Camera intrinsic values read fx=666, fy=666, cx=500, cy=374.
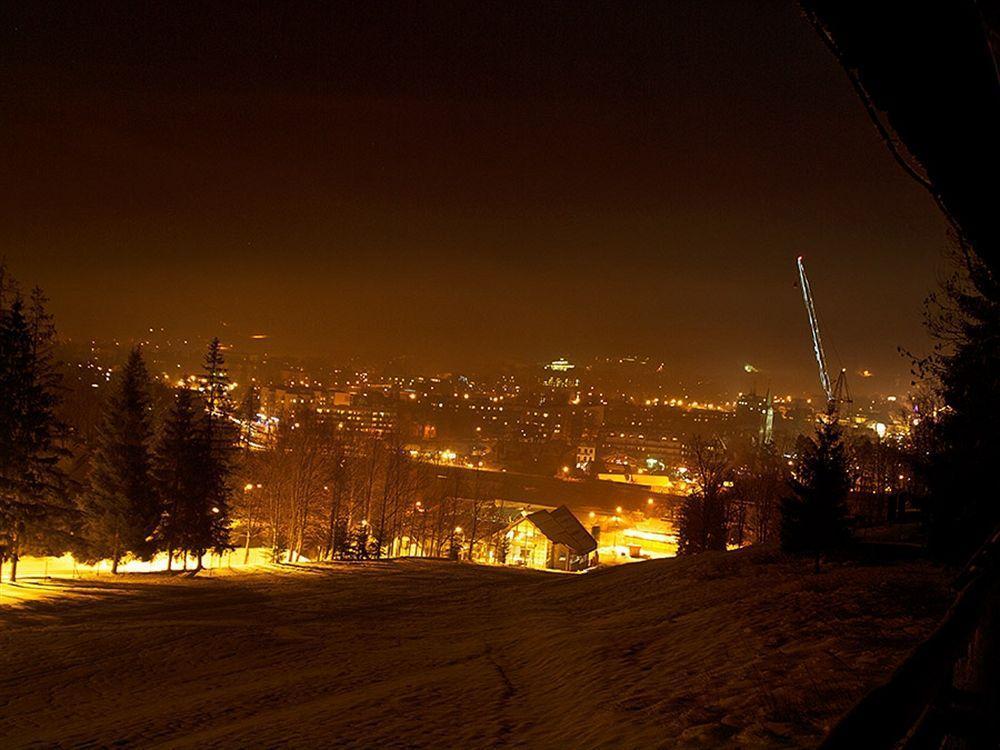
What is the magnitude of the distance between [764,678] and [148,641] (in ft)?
41.2

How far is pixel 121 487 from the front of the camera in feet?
89.7

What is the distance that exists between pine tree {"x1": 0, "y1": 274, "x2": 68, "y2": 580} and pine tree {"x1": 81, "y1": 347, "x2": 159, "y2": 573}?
3.16 meters

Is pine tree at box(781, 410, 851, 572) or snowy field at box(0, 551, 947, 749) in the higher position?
pine tree at box(781, 410, 851, 572)

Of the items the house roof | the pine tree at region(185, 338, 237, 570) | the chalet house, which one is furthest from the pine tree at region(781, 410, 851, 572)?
the pine tree at region(185, 338, 237, 570)

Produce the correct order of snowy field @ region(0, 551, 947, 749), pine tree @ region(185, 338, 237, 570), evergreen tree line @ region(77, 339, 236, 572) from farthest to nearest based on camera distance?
pine tree @ region(185, 338, 237, 570) < evergreen tree line @ region(77, 339, 236, 572) < snowy field @ region(0, 551, 947, 749)

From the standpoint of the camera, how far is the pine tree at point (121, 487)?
2692 cm

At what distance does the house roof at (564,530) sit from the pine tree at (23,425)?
24111 millimetres

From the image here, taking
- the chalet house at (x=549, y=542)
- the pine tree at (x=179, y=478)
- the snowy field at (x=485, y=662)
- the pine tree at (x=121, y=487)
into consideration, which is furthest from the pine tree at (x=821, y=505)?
the pine tree at (x=121, y=487)

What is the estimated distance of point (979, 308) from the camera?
1545 centimetres

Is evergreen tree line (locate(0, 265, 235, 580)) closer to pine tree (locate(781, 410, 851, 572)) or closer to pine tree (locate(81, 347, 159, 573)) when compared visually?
pine tree (locate(81, 347, 159, 573))

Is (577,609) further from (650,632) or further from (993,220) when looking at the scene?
(993,220)

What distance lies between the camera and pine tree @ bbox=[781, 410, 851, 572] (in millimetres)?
15203

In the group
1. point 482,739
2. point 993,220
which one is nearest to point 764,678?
point 482,739

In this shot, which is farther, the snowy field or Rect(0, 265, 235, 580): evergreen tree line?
Rect(0, 265, 235, 580): evergreen tree line
